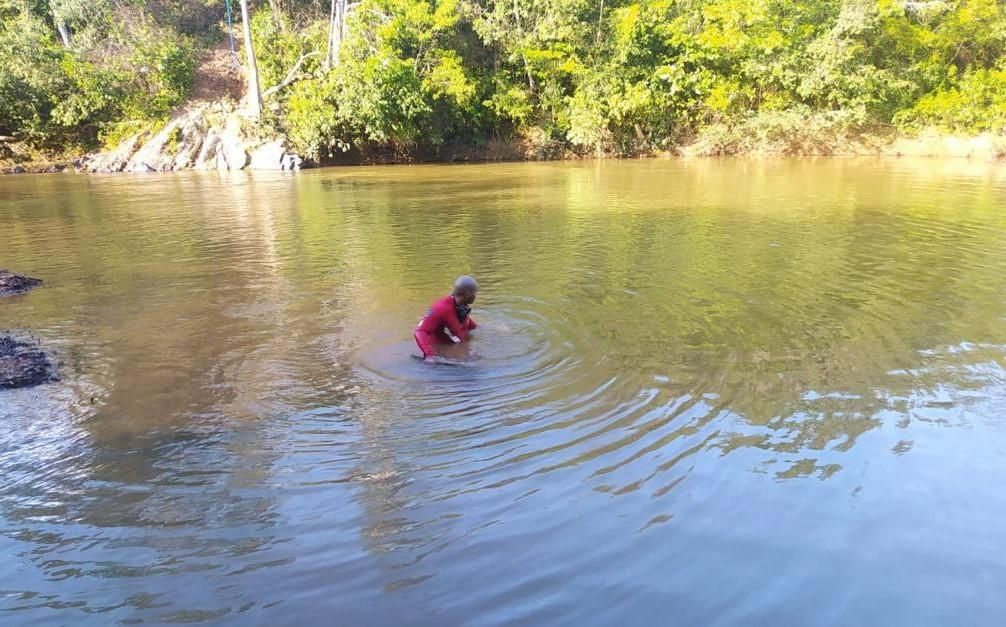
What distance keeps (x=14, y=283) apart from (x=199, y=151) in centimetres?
2588

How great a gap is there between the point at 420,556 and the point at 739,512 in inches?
73.9

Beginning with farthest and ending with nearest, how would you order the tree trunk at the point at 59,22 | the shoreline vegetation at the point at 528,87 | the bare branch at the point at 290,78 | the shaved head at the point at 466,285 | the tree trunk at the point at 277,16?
the tree trunk at the point at 277,16 → the tree trunk at the point at 59,22 → the bare branch at the point at 290,78 → the shoreline vegetation at the point at 528,87 → the shaved head at the point at 466,285

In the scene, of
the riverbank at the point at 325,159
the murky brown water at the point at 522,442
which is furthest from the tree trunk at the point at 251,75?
the murky brown water at the point at 522,442

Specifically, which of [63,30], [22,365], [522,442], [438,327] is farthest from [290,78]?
[522,442]

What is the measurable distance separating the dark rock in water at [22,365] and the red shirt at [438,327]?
11.3 ft

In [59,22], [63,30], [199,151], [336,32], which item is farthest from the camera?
[63,30]

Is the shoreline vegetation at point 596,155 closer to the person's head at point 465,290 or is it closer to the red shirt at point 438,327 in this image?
the red shirt at point 438,327

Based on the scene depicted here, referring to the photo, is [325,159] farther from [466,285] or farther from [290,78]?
[466,285]

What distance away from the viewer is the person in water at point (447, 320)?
→ 6.68 m

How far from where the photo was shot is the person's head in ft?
21.8

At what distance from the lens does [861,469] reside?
4535 millimetres

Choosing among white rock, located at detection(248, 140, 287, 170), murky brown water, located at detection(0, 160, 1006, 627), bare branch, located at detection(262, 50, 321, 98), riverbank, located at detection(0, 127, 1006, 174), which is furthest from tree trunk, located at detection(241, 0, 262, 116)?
murky brown water, located at detection(0, 160, 1006, 627)

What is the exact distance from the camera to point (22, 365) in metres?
6.46

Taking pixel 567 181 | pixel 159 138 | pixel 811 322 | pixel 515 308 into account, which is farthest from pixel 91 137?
pixel 811 322
